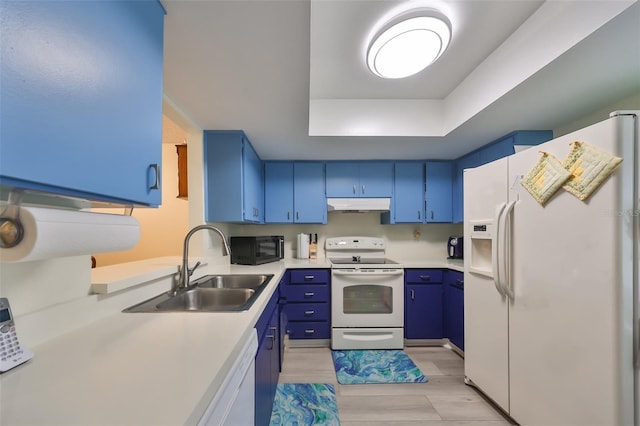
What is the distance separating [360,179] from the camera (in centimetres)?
307

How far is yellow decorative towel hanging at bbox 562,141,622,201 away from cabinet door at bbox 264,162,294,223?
2449 millimetres

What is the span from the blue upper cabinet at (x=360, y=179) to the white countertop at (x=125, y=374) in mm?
2300

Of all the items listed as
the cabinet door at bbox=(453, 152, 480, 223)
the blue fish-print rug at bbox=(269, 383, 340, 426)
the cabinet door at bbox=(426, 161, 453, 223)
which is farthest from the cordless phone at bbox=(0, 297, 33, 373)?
the cabinet door at bbox=(453, 152, 480, 223)

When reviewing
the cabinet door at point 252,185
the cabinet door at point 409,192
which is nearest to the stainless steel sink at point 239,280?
the cabinet door at point 252,185

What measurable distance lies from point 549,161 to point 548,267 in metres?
0.56

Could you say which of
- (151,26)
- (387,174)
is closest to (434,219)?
(387,174)

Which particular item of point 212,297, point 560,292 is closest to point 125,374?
point 212,297

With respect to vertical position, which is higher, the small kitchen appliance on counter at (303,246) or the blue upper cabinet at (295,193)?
the blue upper cabinet at (295,193)

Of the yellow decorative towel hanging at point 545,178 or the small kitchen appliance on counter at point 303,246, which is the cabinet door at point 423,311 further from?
the yellow decorative towel hanging at point 545,178

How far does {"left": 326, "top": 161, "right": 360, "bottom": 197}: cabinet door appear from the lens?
3059 millimetres

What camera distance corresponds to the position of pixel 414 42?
1.47 meters

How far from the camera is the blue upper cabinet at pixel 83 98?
50 cm

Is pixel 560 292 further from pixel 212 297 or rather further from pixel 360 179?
pixel 360 179

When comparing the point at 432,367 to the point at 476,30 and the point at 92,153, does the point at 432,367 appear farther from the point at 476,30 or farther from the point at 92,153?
the point at 92,153
